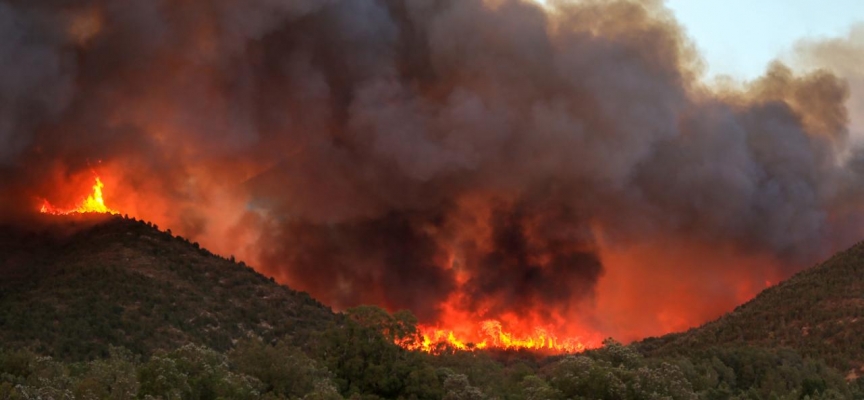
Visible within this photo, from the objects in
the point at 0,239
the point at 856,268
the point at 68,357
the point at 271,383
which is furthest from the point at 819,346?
the point at 0,239

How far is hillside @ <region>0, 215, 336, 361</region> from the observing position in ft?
201

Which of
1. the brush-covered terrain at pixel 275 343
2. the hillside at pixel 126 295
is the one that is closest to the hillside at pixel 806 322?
the brush-covered terrain at pixel 275 343

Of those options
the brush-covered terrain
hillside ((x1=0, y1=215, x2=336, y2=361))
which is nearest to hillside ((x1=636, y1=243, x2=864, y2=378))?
the brush-covered terrain

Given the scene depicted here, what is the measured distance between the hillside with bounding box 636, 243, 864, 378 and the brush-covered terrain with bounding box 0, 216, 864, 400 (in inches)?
5.0

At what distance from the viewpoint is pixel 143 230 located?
76438 millimetres

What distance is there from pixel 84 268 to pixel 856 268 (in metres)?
46.0

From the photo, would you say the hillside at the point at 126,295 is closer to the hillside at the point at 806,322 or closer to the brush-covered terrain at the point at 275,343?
the brush-covered terrain at the point at 275,343

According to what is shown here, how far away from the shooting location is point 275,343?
6719 centimetres

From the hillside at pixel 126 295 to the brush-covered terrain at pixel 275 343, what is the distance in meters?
0.11

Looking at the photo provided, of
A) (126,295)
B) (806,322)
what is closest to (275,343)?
(126,295)

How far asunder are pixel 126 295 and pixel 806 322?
125 feet

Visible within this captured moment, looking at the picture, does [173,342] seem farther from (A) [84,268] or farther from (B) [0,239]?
(B) [0,239]

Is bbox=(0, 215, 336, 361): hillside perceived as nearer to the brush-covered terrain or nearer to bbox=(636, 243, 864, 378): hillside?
the brush-covered terrain

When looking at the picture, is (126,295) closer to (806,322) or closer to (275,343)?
(275,343)
